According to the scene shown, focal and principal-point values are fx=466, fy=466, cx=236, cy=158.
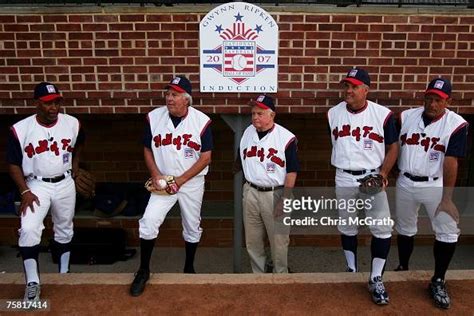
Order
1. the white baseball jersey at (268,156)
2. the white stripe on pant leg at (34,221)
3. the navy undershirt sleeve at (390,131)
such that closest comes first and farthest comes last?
the white stripe on pant leg at (34,221) → the navy undershirt sleeve at (390,131) → the white baseball jersey at (268,156)

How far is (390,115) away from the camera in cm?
351

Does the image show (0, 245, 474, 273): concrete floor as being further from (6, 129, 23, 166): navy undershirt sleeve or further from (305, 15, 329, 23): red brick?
(305, 15, 329, 23): red brick

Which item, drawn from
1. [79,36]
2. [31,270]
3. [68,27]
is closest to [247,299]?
[31,270]

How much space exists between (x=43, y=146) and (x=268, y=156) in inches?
67.4

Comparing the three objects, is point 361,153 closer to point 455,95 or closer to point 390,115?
point 390,115

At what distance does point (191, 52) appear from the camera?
402 centimetres

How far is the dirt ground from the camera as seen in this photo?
3262mm

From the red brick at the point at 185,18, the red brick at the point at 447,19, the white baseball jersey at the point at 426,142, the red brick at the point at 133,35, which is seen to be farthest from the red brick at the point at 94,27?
the red brick at the point at 447,19

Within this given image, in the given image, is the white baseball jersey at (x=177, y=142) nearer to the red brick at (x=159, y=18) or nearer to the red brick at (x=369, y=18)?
the red brick at (x=159, y=18)

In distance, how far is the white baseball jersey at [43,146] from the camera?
351cm

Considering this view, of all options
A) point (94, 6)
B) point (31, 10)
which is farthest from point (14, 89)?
point (94, 6)

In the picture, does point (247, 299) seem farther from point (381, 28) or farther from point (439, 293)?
point (381, 28)

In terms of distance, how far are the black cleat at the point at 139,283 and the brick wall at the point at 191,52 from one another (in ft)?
4.84

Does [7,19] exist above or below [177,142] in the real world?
above
